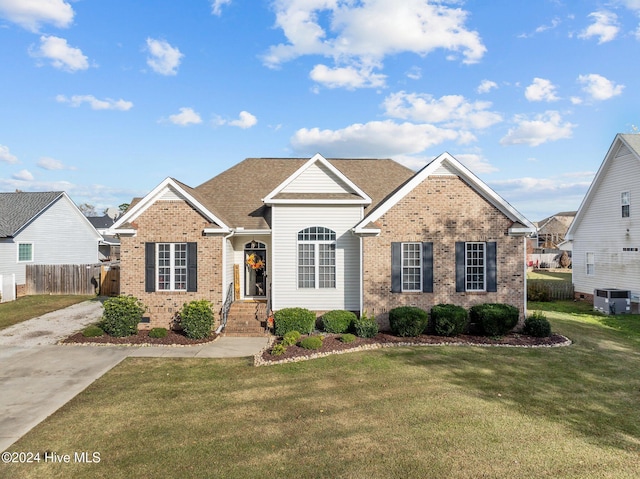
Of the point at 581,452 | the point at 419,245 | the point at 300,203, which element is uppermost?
the point at 300,203

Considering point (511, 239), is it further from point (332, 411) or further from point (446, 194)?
point (332, 411)

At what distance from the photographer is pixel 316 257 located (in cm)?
1463

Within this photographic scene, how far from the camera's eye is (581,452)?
19.6ft

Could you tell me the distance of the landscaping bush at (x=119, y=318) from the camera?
13.0m

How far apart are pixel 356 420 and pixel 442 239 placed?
337 inches

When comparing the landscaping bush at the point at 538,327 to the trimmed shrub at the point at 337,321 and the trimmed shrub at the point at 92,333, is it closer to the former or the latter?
the trimmed shrub at the point at 337,321

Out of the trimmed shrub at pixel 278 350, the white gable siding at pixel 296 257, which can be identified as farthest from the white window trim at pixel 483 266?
the trimmed shrub at pixel 278 350

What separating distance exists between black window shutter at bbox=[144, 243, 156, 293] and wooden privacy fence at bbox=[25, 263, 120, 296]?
12.1 meters

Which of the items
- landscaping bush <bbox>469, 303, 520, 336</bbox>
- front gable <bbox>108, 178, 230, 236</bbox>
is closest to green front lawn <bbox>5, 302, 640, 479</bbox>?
landscaping bush <bbox>469, 303, 520, 336</bbox>

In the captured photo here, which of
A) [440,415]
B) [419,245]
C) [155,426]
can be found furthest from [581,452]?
[419,245]

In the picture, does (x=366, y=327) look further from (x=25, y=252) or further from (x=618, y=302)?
(x=25, y=252)

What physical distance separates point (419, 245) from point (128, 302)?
35.3 ft

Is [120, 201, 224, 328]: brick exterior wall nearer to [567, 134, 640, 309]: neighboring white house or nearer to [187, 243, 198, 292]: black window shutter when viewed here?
[187, 243, 198, 292]: black window shutter

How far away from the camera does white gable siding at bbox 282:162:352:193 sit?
1470cm
